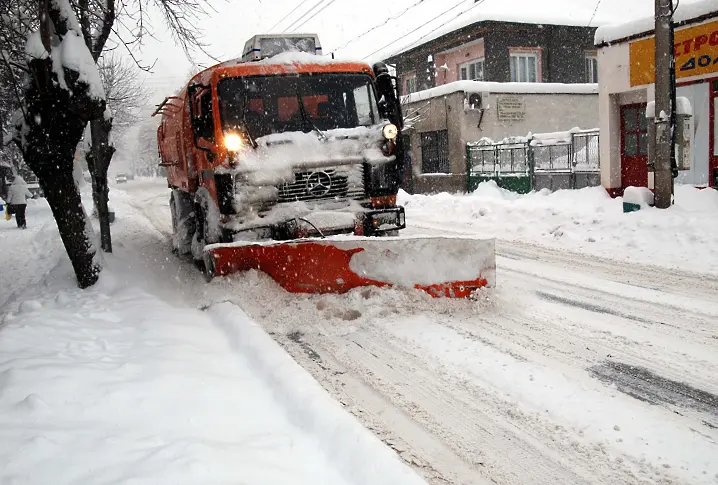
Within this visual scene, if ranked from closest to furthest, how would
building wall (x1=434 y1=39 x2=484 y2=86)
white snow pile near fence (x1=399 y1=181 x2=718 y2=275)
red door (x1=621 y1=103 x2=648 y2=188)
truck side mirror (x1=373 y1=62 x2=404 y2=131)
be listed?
truck side mirror (x1=373 y1=62 x2=404 y2=131), white snow pile near fence (x1=399 y1=181 x2=718 y2=275), red door (x1=621 y1=103 x2=648 y2=188), building wall (x1=434 y1=39 x2=484 y2=86)

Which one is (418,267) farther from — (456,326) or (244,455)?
(244,455)

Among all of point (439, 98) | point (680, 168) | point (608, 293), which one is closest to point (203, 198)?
point (608, 293)

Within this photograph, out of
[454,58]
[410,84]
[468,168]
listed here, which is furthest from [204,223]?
[410,84]

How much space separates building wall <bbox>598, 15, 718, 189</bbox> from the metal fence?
34.8 inches

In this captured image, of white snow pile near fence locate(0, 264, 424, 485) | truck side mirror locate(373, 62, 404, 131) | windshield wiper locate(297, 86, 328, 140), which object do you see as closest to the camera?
white snow pile near fence locate(0, 264, 424, 485)

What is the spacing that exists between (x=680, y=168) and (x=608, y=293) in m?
5.37

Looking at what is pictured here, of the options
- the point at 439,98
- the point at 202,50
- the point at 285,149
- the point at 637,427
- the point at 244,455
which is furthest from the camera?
the point at 439,98

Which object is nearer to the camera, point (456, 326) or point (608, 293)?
point (456, 326)

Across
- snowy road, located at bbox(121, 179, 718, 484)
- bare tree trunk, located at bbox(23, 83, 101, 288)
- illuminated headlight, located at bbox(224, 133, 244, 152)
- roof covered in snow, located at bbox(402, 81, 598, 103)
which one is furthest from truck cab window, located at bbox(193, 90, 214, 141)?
roof covered in snow, located at bbox(402, 81, 598, 103)

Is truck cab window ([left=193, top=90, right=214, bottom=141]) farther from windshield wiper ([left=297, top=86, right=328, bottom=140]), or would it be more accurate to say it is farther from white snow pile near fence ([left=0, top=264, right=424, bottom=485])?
white snow pile near fence ([left=0, top=264, right=424, bottom=485])

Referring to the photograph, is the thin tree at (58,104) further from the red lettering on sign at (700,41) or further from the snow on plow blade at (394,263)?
the red lettering on sign at (700,41)

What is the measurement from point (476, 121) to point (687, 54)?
9.12m

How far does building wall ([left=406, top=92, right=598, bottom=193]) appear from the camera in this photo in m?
20.4

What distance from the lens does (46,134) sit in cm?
652
